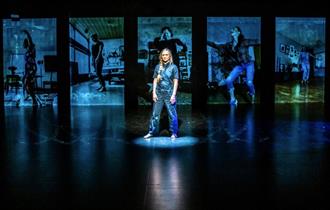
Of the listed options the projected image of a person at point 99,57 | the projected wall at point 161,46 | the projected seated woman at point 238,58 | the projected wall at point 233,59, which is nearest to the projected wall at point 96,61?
the projected image of a person at point 99,57

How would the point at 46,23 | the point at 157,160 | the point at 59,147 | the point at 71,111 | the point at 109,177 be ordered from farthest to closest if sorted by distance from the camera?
1. the point at 46,23
2. the point at 71,111
3. the point at 59,147
4. the point at 157,160
5. the point at 109,177

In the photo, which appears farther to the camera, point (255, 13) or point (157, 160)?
point (255, 13)

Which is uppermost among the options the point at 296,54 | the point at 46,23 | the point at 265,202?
the point at 46,23

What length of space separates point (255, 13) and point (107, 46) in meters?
5.61

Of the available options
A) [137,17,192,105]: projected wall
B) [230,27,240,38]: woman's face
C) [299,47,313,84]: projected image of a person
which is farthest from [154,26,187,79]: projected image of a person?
[299,47,313,84]: projected image of a person

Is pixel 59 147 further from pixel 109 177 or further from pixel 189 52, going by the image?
pixel 189 52

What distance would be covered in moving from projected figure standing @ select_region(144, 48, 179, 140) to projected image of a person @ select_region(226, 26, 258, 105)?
819 centimetres

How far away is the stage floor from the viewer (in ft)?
17.2

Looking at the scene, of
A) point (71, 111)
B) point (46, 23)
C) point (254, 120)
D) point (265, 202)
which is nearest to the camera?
point (265, 202)

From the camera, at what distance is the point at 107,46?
17547 mm

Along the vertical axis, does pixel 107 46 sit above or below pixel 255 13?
below

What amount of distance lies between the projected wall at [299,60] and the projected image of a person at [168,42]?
12.1 ft

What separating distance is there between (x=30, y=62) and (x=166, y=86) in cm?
944

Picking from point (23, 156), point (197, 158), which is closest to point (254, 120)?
point (197, 158)
